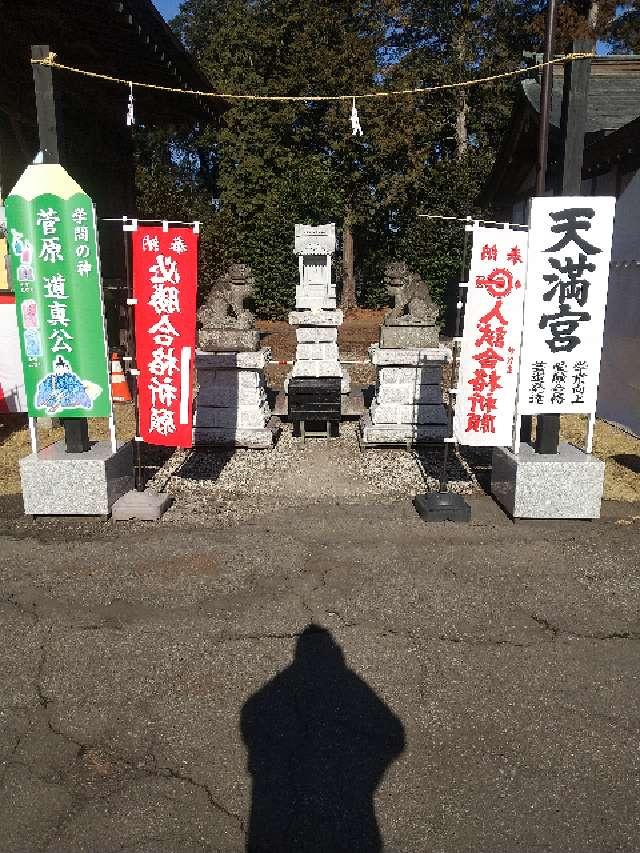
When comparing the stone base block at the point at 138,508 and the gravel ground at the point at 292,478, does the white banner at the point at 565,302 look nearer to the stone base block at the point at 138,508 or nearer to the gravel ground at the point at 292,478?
the gravel ground at the point at 292,478

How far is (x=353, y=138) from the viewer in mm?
26141

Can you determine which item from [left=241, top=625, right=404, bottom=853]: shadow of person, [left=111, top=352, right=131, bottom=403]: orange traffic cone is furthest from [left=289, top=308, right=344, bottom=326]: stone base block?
[left=241, top=625, right=404, bottom=853]: shadow of person

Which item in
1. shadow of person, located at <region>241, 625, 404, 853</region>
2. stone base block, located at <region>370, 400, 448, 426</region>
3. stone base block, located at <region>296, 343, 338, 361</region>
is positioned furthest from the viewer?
stone base block, located at <region>296, 343, 338, 361</region>

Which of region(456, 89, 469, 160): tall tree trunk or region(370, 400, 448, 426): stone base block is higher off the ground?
region(456, 89, 469, 160): tall tree trunk

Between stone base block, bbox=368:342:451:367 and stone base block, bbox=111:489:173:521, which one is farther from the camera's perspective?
stone base block, bbox=368:342:451:367

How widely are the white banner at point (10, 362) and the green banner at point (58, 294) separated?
4.46m

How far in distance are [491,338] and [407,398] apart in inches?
135

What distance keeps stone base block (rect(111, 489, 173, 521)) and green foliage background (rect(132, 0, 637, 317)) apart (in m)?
19.1

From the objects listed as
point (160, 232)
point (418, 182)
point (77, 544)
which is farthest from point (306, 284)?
point (418, 182)

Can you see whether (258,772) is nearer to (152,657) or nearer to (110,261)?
(152,657)

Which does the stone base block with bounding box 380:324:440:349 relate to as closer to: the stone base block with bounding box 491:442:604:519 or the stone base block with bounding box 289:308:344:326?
the stone base block with bounding box 289:308:344:326

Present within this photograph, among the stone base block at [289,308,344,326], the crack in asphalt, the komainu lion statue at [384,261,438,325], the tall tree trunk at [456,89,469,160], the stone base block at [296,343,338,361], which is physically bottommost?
the crack in asphalt

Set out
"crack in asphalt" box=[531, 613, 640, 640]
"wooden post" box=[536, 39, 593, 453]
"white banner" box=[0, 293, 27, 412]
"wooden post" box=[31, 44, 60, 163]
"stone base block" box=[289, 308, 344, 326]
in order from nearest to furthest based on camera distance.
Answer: "crack in asphalt" box=[531, 613, 640, 640]
"wooden post" box=[31, 44, 60, 163]
"wooden post" box=[536, 39, 593, 453]
"white banner" box=[0, 293, 27, 412]
"stone base block" box=[289, 308, 344, 326]

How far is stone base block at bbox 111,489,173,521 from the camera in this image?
6551 millimetres
